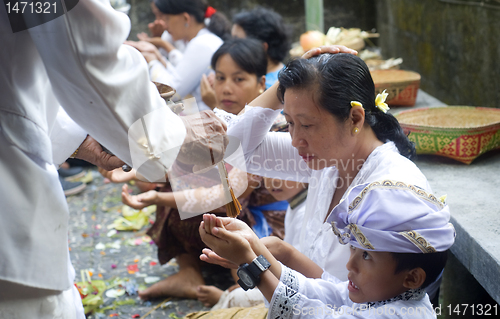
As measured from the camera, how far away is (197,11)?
5188 mm

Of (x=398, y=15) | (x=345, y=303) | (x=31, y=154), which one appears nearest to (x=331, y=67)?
(x=345, y=303)

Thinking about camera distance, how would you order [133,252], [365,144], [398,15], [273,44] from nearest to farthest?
[365,144]
[133,252]
[273,44]
[398,15]

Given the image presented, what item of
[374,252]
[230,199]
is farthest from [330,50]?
[374,252]

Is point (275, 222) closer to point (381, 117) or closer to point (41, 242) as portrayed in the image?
point (381, 117)

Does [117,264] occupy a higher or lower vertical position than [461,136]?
lower

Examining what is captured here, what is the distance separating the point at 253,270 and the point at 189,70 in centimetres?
347

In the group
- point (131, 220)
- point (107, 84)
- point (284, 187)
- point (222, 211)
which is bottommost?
point (131, 220)

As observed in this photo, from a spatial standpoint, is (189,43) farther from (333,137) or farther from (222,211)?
(333,137)

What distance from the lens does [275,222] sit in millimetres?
3438

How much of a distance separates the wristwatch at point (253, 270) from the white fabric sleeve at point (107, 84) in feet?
1.62

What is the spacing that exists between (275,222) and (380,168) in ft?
5.15

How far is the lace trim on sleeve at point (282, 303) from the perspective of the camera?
5.61ft

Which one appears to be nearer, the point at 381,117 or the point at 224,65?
the point at 381,117

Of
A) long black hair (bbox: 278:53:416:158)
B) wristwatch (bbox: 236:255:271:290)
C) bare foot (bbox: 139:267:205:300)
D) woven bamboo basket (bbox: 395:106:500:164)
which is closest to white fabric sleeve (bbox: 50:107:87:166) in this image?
wristwatch (bbox: 236:255:271:290)
